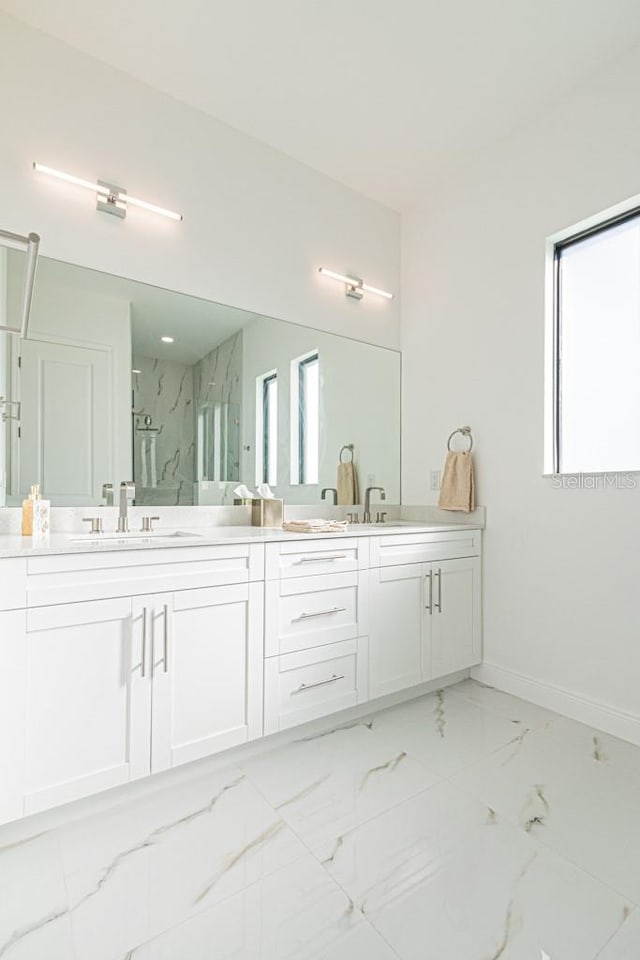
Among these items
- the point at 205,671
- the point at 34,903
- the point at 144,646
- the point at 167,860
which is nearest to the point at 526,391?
the point at 205,671

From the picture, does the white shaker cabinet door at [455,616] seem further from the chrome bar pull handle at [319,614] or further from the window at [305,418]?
the window at [305,418]

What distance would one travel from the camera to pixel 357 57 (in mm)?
2135

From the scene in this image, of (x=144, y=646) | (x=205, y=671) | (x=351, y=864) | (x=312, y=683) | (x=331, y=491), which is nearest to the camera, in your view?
(x=351, y=864)

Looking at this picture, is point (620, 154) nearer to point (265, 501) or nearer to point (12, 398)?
point (265, 501)

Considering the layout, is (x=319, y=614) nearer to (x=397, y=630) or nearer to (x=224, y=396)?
(x=397, y=630)

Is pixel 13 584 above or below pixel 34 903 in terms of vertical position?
above

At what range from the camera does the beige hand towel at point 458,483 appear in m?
2.68

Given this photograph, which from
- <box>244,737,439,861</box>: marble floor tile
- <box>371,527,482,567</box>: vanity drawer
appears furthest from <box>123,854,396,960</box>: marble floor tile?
<box>371,527,482,567</box>: vanity drawer

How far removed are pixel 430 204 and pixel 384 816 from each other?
3.13 m

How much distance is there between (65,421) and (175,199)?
1.16m

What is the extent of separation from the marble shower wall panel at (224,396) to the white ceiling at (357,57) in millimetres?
1095

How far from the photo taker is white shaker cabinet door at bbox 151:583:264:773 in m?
1.64

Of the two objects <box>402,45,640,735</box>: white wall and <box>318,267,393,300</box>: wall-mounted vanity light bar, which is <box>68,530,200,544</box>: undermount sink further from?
<box>318,267,393,300</box>: wall-mounted vanity light bar

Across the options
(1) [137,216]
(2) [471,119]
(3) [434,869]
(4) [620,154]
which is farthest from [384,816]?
(2) [471,119]
